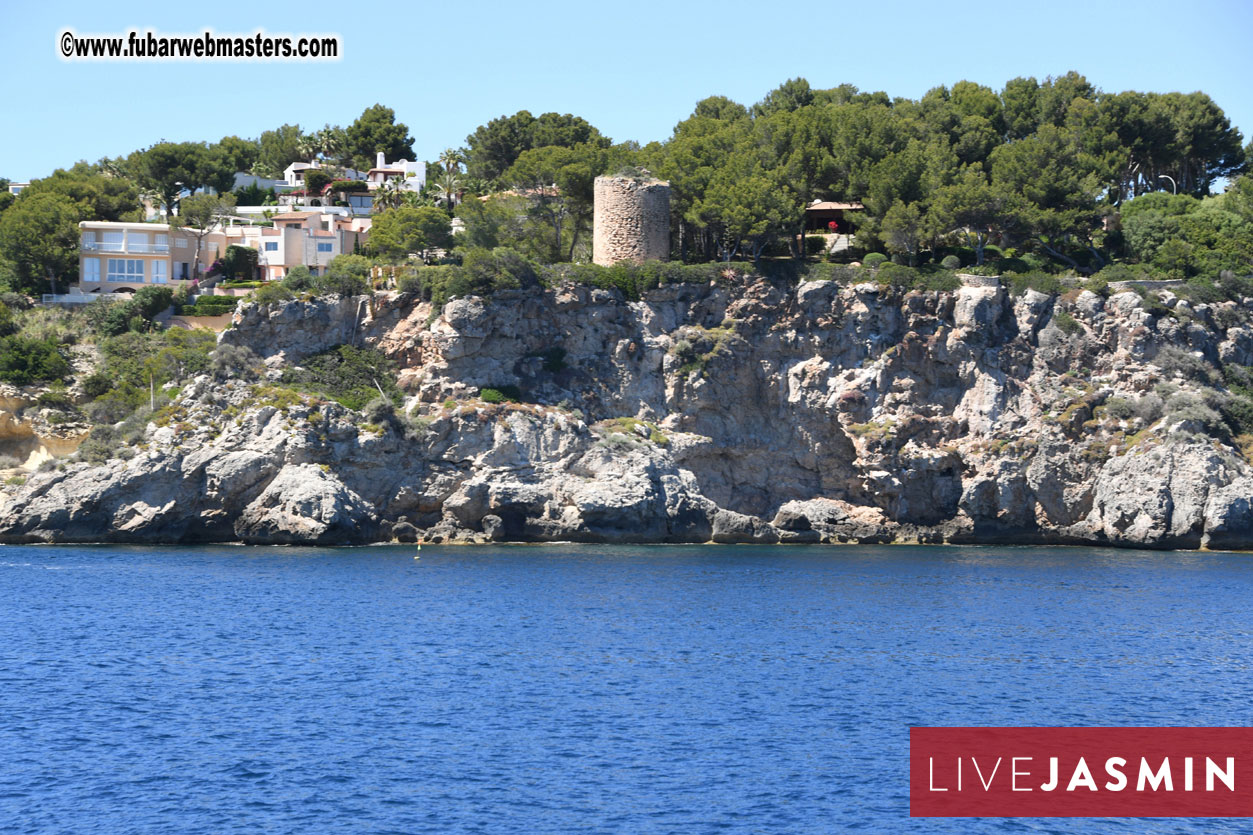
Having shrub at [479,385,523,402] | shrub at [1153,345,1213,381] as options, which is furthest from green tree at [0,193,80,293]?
shrub at [1153,345,1213,381]

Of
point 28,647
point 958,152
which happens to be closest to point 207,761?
point 28,647

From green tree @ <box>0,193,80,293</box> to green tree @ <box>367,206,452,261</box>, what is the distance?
647 inches

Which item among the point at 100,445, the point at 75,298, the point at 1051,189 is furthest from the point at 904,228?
the point at 75,298

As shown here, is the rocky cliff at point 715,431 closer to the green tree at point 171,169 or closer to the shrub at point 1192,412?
the shrub at point 1192,412

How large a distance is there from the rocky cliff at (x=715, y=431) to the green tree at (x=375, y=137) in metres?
41.2

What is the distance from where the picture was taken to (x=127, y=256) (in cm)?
7375

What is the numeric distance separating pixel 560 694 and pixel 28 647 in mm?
15227

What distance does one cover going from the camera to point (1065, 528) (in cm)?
6241

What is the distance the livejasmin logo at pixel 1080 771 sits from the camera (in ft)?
84.2

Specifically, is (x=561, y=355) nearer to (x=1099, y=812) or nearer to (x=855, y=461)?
(x=855, y=461)

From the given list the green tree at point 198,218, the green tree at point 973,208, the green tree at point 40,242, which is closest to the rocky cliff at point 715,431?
the green tree at point 973,208

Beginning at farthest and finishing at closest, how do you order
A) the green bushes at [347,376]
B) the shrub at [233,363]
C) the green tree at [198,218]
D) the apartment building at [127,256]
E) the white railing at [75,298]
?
the green tree at [198,218] < the apartment building at [127,256] < the white railing at [75,298] < the green bushes at [347,376] < the shrub at [233,363]

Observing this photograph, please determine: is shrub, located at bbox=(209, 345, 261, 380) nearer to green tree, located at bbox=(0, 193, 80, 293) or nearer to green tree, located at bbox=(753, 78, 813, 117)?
green tree, located at bbox=(0, 193, 80, 293)

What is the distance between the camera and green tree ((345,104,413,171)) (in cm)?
10314
